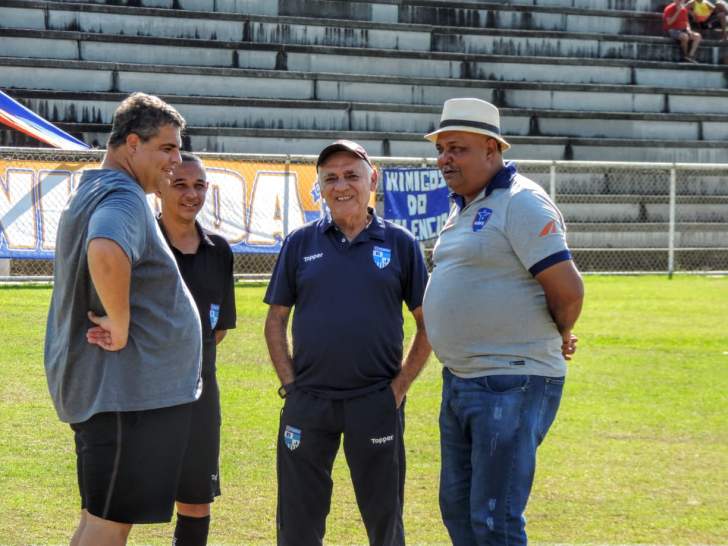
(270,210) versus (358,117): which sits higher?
(358,117)

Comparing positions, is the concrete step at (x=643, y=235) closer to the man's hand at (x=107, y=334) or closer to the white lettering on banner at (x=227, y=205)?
the white lettering on banner at (x=227, y=205)

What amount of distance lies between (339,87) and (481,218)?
60.6ft

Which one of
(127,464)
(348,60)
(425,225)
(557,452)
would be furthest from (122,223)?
(348,60)

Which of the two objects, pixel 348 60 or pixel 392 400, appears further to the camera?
A: pixel 348 60

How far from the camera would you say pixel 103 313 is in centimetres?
390

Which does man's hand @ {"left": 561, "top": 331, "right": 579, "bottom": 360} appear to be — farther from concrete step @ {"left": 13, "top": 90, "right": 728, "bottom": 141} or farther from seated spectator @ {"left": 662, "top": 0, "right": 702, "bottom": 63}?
seated spectator @ {"left": 662, "top": 0, "right": 702, "bottom": 63}

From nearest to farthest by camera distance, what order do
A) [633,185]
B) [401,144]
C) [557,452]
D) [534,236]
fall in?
[534,236]
[557,452]
[401,144]
[633,185]

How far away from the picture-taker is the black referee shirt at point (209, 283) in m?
5.02

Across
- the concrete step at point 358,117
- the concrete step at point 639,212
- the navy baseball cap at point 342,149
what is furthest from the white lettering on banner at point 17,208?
the navy baseball cap at point 342,149

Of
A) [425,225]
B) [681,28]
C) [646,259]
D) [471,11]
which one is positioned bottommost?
[646,259]

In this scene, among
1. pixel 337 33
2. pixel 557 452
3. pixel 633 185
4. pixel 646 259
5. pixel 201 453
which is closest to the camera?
pixel 201 453

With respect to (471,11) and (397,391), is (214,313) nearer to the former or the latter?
(397,391)

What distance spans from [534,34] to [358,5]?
4012 mm

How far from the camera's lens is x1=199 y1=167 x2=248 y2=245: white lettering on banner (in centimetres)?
1734
